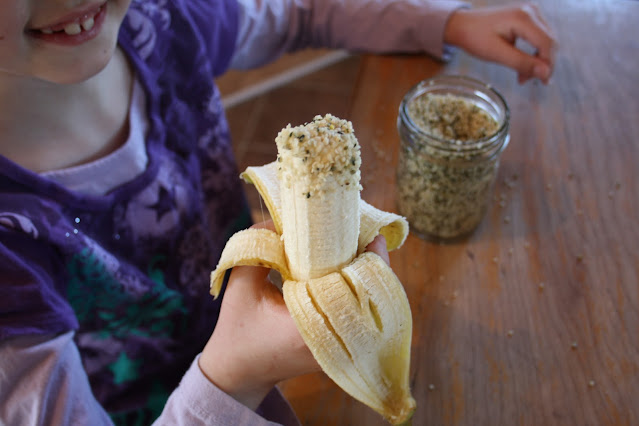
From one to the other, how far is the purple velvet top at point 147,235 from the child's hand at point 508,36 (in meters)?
0.35

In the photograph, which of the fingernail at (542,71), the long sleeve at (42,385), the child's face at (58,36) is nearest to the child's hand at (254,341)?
the long sleeve at (42,385)

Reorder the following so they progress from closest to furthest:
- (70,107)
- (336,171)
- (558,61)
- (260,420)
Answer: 1. (336,171)
2. (260,420)
3. (70,107)
4. (558,61)

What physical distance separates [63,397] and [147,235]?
206mm

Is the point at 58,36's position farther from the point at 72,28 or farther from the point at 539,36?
the point at 539,36

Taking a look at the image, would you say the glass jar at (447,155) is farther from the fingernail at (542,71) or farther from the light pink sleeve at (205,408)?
the light pink sleeve at (205,408)

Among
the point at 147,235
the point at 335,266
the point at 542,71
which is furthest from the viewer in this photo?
the point at 542,71

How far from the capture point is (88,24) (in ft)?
1.56

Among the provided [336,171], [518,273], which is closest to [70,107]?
[336,171]

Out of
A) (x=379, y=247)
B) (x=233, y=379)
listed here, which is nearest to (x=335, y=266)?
(x=379, y=247)

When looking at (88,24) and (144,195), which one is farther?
(144,195)

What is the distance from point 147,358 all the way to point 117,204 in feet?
0.71

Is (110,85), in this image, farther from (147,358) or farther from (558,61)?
(558,61)

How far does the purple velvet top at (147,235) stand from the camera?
0.49m

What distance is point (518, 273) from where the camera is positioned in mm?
576
